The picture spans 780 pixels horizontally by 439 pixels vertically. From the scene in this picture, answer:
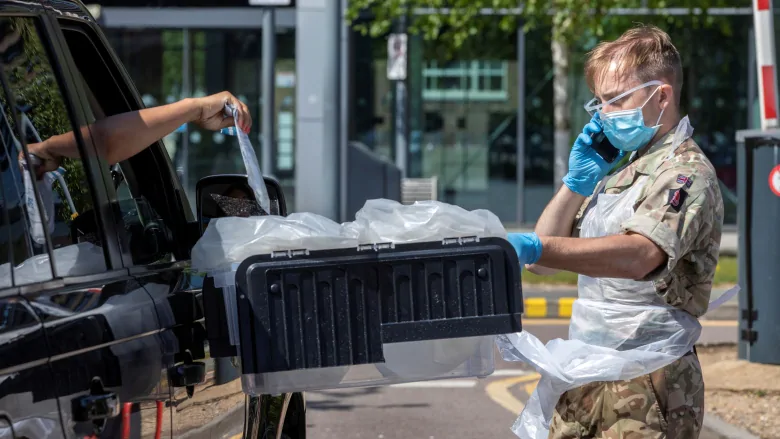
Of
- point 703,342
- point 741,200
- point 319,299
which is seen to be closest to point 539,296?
point 703,342

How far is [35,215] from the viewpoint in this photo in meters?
2.28

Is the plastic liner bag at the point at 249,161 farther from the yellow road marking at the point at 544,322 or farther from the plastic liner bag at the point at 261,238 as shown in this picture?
the yellow road marking at the point at 544,322

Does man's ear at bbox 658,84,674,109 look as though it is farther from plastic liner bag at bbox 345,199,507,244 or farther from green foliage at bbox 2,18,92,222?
green foliage at bbox 2,18,92,222

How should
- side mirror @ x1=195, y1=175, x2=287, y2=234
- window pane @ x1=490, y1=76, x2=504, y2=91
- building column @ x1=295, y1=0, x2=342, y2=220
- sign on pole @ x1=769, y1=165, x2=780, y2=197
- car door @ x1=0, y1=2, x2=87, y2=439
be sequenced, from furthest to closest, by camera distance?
window pane @ x1=490, y1=76, x2=504, y2=91 < building column @ x1=295, y1=0, x2=342, y2=220 < sign on pole @ x1=769, y1=165, x2=780, y2=197 < side mirror @ x1=195, y1=175, x2=287, y2=234 < car door @ x1=0, y1=2, x2=87, y2=439

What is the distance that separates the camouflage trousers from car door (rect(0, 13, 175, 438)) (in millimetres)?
1187

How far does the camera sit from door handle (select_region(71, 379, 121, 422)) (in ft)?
6.95

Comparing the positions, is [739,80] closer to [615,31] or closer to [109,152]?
[615,31]

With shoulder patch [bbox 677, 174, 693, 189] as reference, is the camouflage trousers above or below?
below

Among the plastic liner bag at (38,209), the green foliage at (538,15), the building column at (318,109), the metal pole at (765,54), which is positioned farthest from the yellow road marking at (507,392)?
the green foliage at (538,15)

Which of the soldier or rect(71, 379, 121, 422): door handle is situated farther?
the soldier

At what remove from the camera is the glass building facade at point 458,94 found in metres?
18.5

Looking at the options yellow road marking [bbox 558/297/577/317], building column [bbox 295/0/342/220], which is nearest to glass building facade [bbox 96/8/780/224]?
building column [bbox 295/0/342/220]

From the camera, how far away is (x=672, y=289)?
297cm

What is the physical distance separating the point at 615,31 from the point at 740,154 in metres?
7.95
